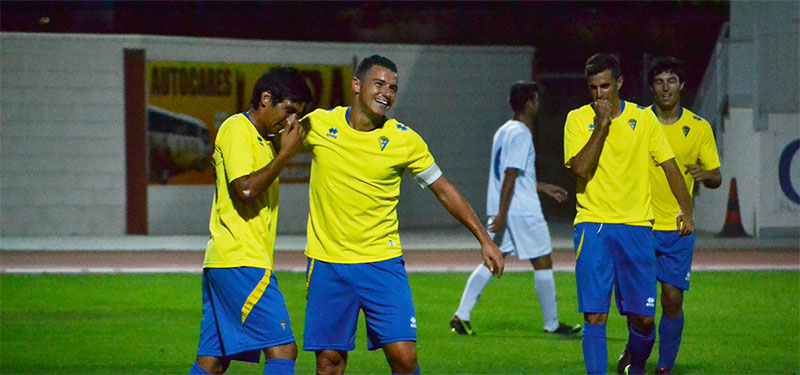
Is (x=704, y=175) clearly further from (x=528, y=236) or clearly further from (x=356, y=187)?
(x=356, y=187)

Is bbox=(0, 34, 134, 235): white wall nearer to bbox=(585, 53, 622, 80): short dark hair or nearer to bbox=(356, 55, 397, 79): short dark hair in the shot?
bbox=(585, 53, 622, 80): short dark hair

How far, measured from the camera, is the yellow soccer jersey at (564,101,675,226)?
7680 millimetres

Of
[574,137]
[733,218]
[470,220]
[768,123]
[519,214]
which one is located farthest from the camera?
[733,218]

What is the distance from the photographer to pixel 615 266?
7758mm

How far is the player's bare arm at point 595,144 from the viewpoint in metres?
7.43

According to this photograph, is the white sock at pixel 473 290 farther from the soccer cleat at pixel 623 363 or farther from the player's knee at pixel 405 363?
the player's knee at pixel 405 363

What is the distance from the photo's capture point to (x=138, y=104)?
21188 millimetres

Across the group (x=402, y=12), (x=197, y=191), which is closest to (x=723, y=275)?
(x=197, y=191)

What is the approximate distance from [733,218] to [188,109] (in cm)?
952

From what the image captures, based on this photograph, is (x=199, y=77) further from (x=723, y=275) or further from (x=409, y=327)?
(x=409, y=327)

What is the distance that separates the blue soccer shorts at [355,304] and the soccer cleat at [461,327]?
4253 mm

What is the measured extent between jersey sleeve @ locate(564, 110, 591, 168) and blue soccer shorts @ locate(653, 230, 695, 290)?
43.0 inches

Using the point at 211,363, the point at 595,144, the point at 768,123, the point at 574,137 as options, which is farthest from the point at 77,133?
the point at 211,363

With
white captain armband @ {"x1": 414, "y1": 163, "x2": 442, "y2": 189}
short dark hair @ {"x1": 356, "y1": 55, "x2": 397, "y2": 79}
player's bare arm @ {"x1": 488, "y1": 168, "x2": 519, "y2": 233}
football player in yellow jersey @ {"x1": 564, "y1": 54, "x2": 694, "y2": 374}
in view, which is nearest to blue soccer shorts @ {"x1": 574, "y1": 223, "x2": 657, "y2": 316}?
football player in yellow jersey @ {"x1": 564, "y1": 54, "x2": 694, "y2": 374}
